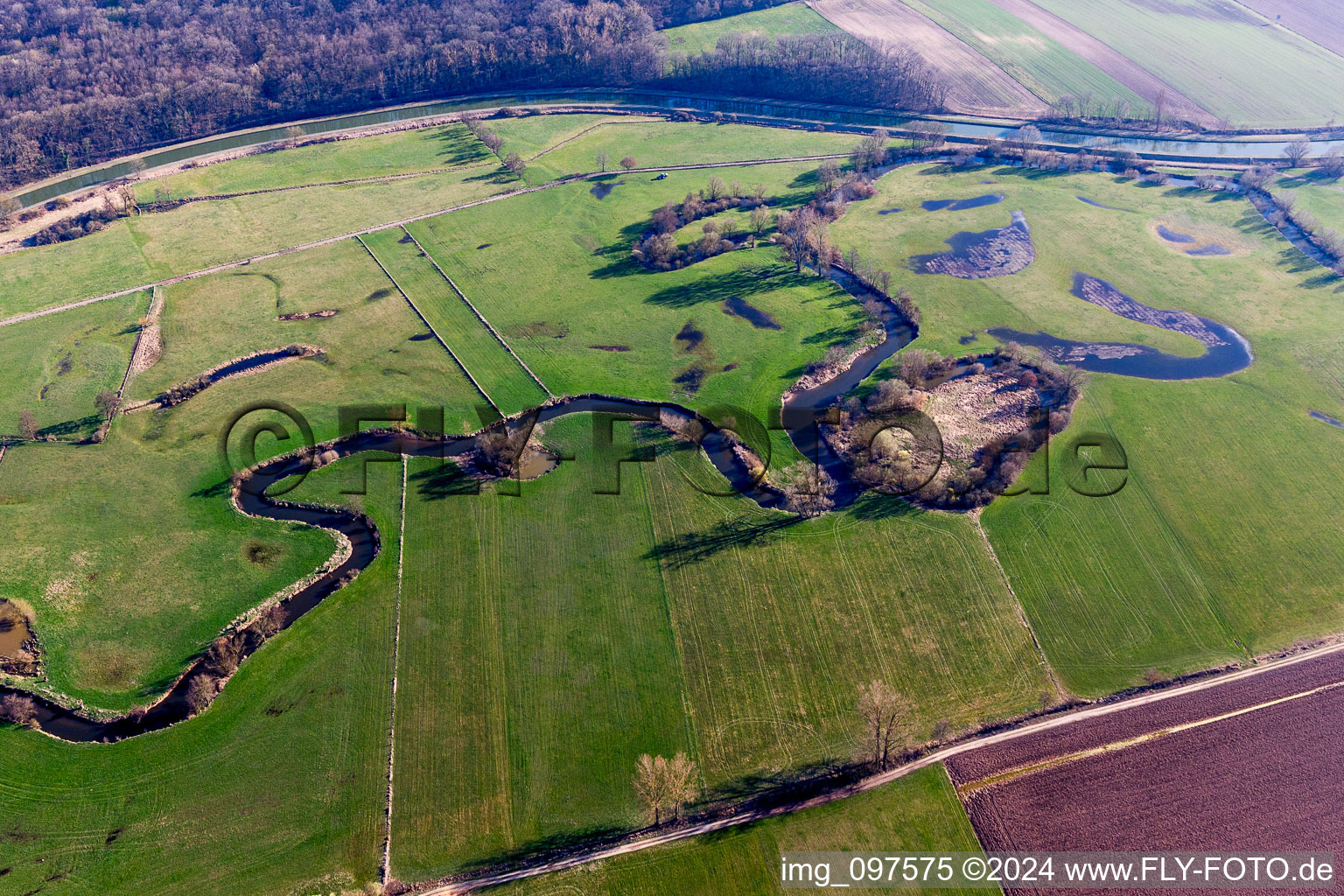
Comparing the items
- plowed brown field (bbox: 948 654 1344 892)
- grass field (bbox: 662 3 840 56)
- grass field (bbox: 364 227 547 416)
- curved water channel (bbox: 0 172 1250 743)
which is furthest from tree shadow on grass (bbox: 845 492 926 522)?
grass field (bbox: 662 3 840 56)

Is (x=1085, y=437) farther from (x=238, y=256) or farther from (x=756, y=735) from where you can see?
(x=238, y=256)

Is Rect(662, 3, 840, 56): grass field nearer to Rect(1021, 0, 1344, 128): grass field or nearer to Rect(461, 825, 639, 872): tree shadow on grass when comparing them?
Rect(1021, 0, 1344, 128): grass field

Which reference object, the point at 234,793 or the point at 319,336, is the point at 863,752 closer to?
the point at 234,793

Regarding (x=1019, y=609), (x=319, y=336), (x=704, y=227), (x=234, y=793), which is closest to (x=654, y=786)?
(x=234, y=793)

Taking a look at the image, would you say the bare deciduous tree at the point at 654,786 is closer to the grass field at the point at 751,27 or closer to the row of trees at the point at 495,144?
the row of trees at the point at 495,144

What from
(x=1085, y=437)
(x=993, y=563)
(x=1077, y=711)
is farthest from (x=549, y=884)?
(x=1085, y=437)
